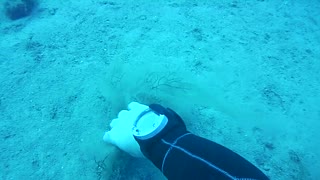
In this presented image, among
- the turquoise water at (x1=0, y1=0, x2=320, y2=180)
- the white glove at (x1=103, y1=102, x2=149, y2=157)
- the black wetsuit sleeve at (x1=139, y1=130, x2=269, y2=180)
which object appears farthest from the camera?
the turquoise water at (x1=0, y1=0, x2=320, y2=180)

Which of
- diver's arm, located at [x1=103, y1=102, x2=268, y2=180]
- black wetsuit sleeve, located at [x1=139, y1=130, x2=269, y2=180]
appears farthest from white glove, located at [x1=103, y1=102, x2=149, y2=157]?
black wetsuit sleeve, located at [x1=139, y1=130, x2=269, y2=180]

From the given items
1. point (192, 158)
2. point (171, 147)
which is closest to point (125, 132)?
point (171, 147)

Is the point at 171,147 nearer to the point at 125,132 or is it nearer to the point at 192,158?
the point at 192,158

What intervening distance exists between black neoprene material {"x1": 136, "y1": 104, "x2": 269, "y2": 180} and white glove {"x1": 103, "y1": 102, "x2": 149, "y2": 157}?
174mm

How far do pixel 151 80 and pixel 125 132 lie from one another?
0.76m

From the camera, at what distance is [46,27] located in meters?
3.22

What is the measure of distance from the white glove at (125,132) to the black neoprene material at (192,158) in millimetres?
174

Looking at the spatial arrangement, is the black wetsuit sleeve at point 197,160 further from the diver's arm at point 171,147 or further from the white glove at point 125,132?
the white glove at point 125,132

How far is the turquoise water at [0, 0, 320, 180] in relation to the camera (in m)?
2.39

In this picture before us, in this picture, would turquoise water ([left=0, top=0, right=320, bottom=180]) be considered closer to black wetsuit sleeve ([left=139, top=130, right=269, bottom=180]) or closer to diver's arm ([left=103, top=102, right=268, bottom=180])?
diver's arm ([left=103, top=102, right=268, bottom=180])

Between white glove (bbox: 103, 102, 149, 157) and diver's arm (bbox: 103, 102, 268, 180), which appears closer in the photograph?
diver's arm (bbox: 103, 102, 268, 180)

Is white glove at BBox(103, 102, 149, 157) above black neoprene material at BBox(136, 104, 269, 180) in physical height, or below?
below

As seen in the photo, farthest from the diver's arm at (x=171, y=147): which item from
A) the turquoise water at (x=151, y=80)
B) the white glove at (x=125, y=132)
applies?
the turquoise water at (x=151, y=80)

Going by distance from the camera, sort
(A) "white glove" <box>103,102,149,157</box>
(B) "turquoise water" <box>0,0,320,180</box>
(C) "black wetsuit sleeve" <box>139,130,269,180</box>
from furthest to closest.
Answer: (B) "turquoise water" <box>0,0,320,180</box> → (A) "white glove" <box>103,102,149,157</box> → (C) "black wetsuit sleeve" <box>139,130,269,180</box>
